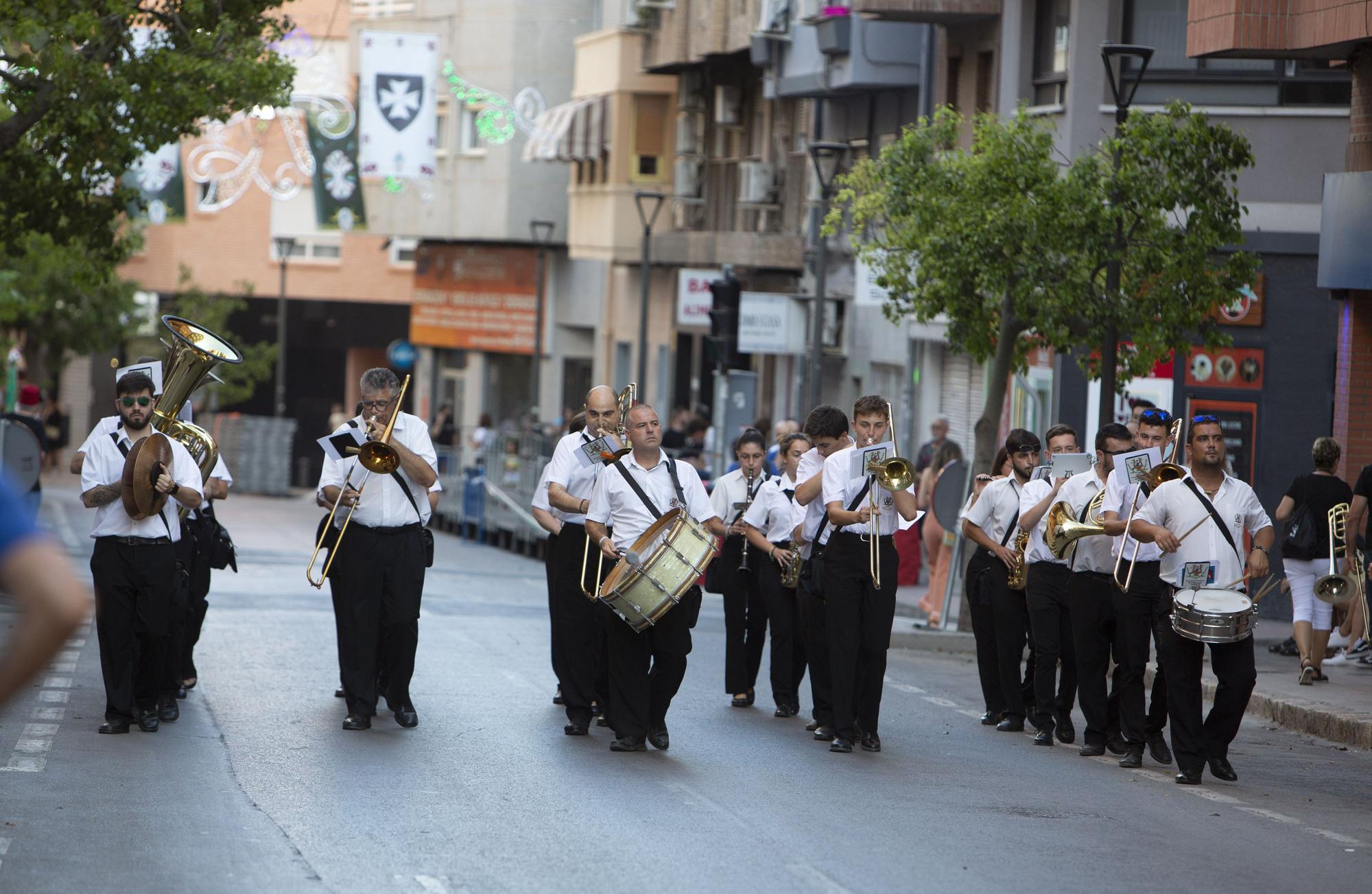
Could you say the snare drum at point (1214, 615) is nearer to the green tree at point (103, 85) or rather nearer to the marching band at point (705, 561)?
the marching band at point (705, 561)

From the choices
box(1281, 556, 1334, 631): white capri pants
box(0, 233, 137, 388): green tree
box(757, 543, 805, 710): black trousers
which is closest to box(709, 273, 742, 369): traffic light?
box(1281, 556, 1334, 631): white capri pants

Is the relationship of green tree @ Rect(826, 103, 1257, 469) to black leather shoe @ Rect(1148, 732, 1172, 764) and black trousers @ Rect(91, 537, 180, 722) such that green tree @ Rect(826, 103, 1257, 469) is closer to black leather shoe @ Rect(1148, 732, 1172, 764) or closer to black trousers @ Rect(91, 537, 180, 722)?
black leather shoe @ Rect(1148, 732, 1172, 764)

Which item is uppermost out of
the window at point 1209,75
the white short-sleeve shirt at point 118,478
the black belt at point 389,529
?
the window at point 1209,75

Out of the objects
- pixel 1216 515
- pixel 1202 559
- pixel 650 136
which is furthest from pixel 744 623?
pixel 650 136

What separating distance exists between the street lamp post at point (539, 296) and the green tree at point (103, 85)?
75.9 feet

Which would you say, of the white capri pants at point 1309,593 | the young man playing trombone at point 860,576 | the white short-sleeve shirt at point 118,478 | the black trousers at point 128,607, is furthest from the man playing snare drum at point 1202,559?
the white capri pants at point 1309,593

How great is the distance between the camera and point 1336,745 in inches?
551

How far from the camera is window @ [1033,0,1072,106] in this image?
85.8 feet

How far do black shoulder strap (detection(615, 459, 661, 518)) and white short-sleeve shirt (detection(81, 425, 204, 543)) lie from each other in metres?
2.23

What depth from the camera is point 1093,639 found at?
12.5 meters

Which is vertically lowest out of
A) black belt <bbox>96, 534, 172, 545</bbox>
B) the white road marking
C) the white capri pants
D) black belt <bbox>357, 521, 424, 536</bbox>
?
the white road marking

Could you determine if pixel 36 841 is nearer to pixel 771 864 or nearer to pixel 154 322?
pixel 771 864

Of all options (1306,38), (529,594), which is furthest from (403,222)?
(1306,38)

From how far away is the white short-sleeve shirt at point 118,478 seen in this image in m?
11.9
